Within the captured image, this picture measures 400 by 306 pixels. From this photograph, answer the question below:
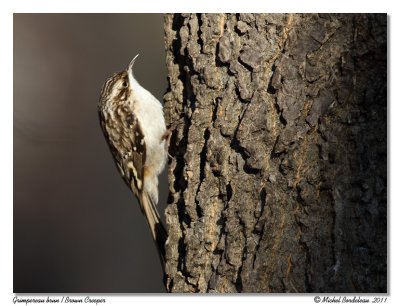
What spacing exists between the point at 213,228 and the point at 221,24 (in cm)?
76

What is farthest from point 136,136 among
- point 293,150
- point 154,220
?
point 293,150

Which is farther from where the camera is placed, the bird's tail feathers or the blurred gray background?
the bird's tail feathers

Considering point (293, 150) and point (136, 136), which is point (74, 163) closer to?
point (136, 136)

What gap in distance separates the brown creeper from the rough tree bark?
518 millimetres

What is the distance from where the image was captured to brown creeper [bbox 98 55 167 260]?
255cm

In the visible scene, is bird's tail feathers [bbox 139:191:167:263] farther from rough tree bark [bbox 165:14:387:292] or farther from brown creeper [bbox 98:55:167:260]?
rough tree bark [bbox 165:14:387:292]

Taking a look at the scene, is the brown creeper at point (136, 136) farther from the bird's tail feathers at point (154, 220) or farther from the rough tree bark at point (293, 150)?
the rough tree bark at point (293, 150)

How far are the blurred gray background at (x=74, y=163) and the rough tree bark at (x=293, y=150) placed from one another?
1.78 ft

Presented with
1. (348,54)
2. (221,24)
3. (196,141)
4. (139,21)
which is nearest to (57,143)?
(139,21)

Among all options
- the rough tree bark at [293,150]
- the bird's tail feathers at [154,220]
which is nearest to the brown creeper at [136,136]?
the bird's tail feathers at [154,220]

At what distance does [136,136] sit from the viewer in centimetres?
270

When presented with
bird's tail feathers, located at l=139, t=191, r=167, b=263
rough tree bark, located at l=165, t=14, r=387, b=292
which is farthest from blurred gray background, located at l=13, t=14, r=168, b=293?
rough tree bark, located at l=165, t=14, r=387, b=292

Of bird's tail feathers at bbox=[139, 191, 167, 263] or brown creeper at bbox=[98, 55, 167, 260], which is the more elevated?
brown creeper at bbox=[98, 55, 167, 260]
